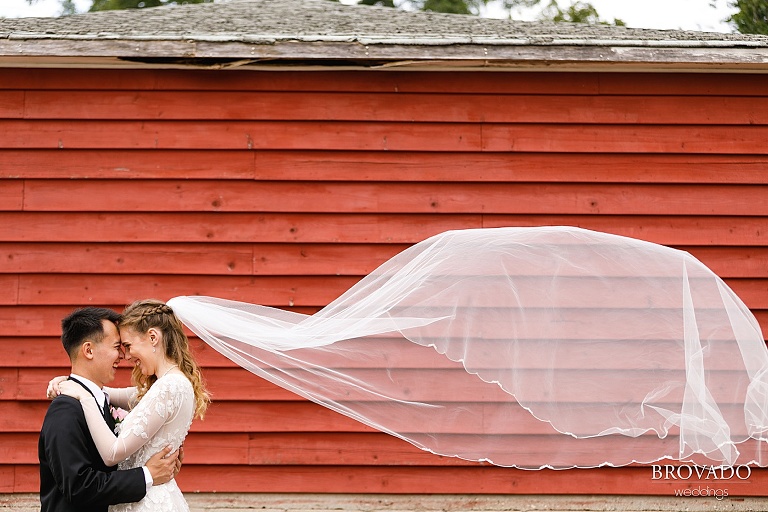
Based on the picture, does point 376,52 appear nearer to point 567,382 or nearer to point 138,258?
point 138,258

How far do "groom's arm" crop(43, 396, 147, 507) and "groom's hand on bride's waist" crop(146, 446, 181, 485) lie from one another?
12 centimetres

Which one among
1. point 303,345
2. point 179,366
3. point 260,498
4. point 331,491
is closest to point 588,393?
point 303,345

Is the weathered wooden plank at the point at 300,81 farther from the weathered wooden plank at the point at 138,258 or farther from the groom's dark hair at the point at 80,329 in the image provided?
the groom's dark hair at the point at 80,329

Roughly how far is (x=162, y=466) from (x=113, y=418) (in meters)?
0.33

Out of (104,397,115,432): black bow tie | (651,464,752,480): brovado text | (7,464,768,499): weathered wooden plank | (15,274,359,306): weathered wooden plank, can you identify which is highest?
(104,397,115,432): black bow tie

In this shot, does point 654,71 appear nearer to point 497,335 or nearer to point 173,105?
point 497,335

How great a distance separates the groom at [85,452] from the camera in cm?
277

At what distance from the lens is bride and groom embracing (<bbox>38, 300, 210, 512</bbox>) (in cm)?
280

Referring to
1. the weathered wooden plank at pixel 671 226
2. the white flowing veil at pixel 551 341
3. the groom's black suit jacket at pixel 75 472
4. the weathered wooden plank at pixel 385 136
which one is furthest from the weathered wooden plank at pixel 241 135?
the groom's black suit jacket at pixel 75 472

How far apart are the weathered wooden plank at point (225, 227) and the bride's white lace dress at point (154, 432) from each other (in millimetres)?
2196

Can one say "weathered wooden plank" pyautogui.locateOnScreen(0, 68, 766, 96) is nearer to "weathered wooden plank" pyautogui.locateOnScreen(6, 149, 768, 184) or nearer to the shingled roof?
the shingled roof

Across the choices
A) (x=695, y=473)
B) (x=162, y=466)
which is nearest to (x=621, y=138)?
(x=695, y=473)

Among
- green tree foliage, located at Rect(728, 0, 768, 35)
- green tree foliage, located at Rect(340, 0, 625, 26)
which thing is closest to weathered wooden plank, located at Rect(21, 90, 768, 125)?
green tree foliage, located at Rect(728, 0, 768, 35)

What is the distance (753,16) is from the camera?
9.66m
